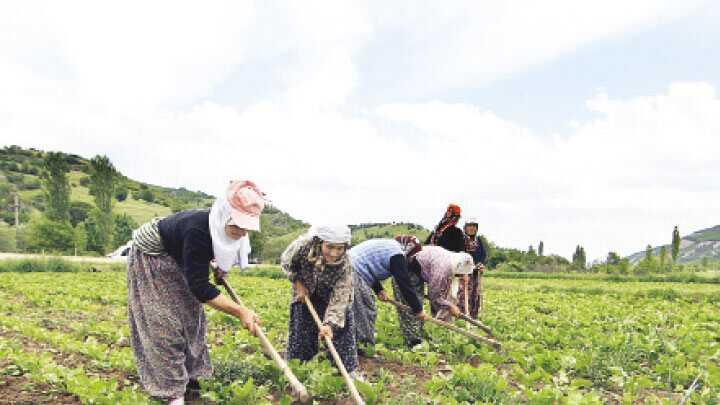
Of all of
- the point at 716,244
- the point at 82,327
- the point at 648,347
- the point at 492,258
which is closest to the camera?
the point at 648,347

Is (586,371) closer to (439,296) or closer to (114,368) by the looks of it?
(439,296)

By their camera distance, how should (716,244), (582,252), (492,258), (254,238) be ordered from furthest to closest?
1. (716,244)
2. (582,252)
3. (254,238)
4. (492,258)

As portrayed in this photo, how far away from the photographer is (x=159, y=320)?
3645 millimetres

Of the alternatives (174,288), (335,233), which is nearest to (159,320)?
(174,288)

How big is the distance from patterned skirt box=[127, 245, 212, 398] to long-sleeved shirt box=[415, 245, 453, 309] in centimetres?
291

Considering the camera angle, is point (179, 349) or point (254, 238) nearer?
point (179, 349)

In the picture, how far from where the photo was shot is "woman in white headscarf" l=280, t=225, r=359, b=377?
418cm

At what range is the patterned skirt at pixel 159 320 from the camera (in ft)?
12.0

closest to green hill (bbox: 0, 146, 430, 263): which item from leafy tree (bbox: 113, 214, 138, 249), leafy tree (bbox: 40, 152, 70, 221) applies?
leafy tree (bbox: 113, 214, 138, 249)

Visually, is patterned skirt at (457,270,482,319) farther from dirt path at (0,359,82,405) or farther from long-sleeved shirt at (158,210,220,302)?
dirt path at (0,359,82,405)

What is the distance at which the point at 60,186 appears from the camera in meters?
51.4

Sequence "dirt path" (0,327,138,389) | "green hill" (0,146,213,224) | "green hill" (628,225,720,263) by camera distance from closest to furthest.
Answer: "dirt path" (0,327,138,389)
"green hill" (0,146,213,224)
"green hill" (628,225,720,263)

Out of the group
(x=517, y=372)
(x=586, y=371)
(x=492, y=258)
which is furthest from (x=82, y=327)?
(x=492, y=258)

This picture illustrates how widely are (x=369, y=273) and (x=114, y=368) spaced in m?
2.50
